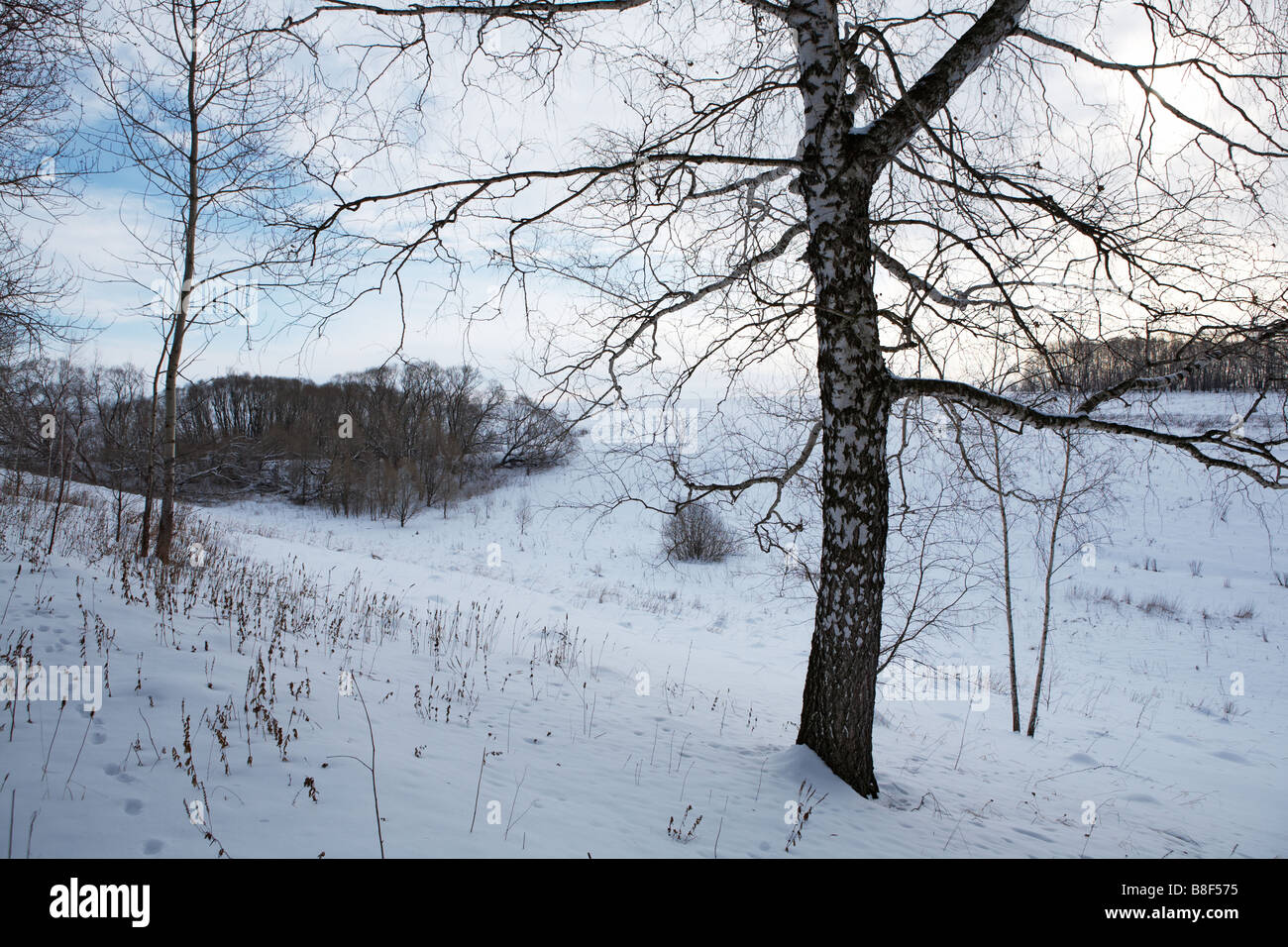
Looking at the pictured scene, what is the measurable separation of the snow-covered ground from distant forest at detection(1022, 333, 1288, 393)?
78cm

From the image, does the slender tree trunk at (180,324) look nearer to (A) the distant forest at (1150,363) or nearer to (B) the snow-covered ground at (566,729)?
(B) the snow-covered ground at (566,729)

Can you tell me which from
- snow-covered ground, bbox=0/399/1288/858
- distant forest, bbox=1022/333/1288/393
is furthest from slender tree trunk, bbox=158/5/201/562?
distant forest, bbox=1022/333/1288/393

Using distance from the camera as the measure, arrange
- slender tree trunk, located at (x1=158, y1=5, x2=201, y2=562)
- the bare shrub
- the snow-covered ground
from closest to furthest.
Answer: the snow-covered ground
slender tree trunk, located at (x1=158, y1=5, x2=201, y2=562)
the bare shrub

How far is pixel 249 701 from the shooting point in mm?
4125

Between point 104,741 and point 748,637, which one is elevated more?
point 104,741

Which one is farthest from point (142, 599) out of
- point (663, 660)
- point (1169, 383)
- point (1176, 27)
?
point (1176, 27)

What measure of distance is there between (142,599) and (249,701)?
10.3 feet

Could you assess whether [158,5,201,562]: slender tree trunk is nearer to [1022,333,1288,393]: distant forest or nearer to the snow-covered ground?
the snow-covered ground

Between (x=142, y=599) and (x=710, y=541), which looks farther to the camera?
(x=710, y=541)

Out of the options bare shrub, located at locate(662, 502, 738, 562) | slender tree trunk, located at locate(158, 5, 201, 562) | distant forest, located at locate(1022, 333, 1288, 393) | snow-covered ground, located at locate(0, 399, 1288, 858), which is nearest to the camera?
snow-covered ground, located at locate(0, 399, 1288, 858)

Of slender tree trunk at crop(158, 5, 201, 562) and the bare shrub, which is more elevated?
slender tree trunk at crop(158, 5, 201, 562)

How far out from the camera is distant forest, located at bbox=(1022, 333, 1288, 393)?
12.8ft
